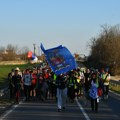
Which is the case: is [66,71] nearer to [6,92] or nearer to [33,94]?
[33,94]

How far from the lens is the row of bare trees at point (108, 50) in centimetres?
9088

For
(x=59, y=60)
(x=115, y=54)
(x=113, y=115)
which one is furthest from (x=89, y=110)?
(x=115, y=54)

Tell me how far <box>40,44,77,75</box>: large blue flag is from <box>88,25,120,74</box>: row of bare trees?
64.4 m

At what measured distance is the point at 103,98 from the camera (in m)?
26.4

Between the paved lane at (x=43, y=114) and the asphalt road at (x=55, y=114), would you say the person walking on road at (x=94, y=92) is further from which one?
the paved lane at (x=43, y=114)

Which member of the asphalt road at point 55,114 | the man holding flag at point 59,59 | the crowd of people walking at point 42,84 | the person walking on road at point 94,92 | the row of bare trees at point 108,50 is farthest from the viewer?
the row of bare trees at point 108,50

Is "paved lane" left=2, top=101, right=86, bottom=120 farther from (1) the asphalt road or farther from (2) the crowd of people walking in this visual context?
(2) the crowd of people walking

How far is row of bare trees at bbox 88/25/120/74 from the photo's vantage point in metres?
90.9

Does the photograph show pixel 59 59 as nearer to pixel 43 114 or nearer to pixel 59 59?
pixel 59 59

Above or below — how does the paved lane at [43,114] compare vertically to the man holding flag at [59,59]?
below

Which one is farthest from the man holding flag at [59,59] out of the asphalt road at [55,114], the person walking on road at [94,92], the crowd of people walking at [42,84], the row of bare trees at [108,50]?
the row of bare trees at [108,50]

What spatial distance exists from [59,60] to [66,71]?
0.60 metres

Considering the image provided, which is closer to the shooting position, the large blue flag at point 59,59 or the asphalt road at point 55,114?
the asphalt road at point 55,114

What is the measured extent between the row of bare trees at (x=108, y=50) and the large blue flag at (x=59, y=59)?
64415mm
